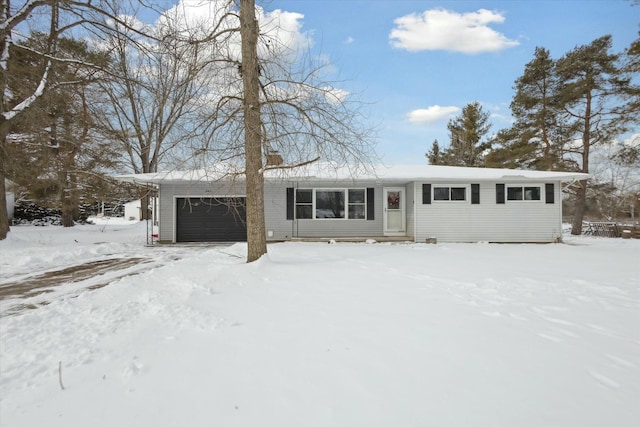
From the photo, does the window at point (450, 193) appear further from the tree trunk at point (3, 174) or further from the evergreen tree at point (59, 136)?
the tree trunk at point (3, 174)

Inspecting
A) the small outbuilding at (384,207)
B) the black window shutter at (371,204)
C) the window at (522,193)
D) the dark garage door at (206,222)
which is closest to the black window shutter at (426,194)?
the small outbuilding at (384,207)

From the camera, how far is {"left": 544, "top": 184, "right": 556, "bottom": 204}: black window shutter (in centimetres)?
1226

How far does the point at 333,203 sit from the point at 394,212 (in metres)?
2.51

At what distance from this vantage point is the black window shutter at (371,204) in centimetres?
1286

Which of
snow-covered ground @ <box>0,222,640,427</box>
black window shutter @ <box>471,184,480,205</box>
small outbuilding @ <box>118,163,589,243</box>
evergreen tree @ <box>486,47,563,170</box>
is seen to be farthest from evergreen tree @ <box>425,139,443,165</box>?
snow-covered ground @ <box>0,222,640,427</box>

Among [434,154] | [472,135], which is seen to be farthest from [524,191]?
[434,154]

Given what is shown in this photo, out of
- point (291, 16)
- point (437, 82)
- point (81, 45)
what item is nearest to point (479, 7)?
point (437, 82)

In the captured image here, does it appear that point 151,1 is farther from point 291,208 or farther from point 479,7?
point 479,7

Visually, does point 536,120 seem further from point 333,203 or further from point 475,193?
point 333,203

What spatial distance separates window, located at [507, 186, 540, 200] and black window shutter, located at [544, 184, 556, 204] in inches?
10.2

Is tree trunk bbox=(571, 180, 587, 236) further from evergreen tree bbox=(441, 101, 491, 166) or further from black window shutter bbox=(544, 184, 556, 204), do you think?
evergreen tree bbox=(441, 101, 491, 166)

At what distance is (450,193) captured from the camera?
12398mm

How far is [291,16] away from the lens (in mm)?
7078

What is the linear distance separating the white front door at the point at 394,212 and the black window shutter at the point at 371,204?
52cm
